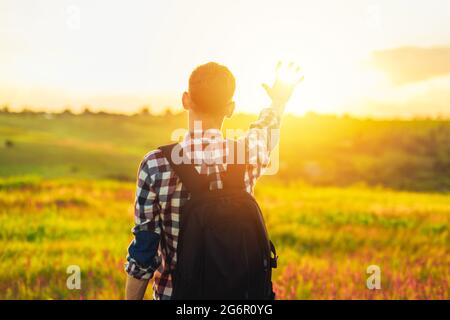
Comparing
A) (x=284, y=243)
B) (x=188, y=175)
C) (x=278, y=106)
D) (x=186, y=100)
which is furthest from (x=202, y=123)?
(x=284, y=243)

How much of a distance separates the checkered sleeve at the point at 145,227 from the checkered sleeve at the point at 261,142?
2.09 ft

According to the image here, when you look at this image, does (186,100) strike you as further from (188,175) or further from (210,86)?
(188,175)

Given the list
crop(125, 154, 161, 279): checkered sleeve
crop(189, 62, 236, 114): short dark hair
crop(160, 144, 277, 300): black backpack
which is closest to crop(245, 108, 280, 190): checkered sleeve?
crop(160, 144, 277, 300): black backpack

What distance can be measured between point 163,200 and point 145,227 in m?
0.21

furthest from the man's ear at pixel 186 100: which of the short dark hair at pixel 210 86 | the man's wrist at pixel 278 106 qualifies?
the man's wrist at pixel 278 106

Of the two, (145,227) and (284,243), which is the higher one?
(145,227)

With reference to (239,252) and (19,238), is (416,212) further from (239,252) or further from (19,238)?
(239,252)

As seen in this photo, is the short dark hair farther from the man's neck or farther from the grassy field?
the grassy field

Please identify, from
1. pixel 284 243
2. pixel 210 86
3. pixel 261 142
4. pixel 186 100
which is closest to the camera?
pixel 210 86

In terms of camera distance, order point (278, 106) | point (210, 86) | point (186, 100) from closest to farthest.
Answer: point (210, 86) < point (186, 100) < point (278, 106)

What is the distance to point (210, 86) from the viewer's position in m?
3.32

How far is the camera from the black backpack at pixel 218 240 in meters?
3.41

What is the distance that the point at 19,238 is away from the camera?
425 inches
